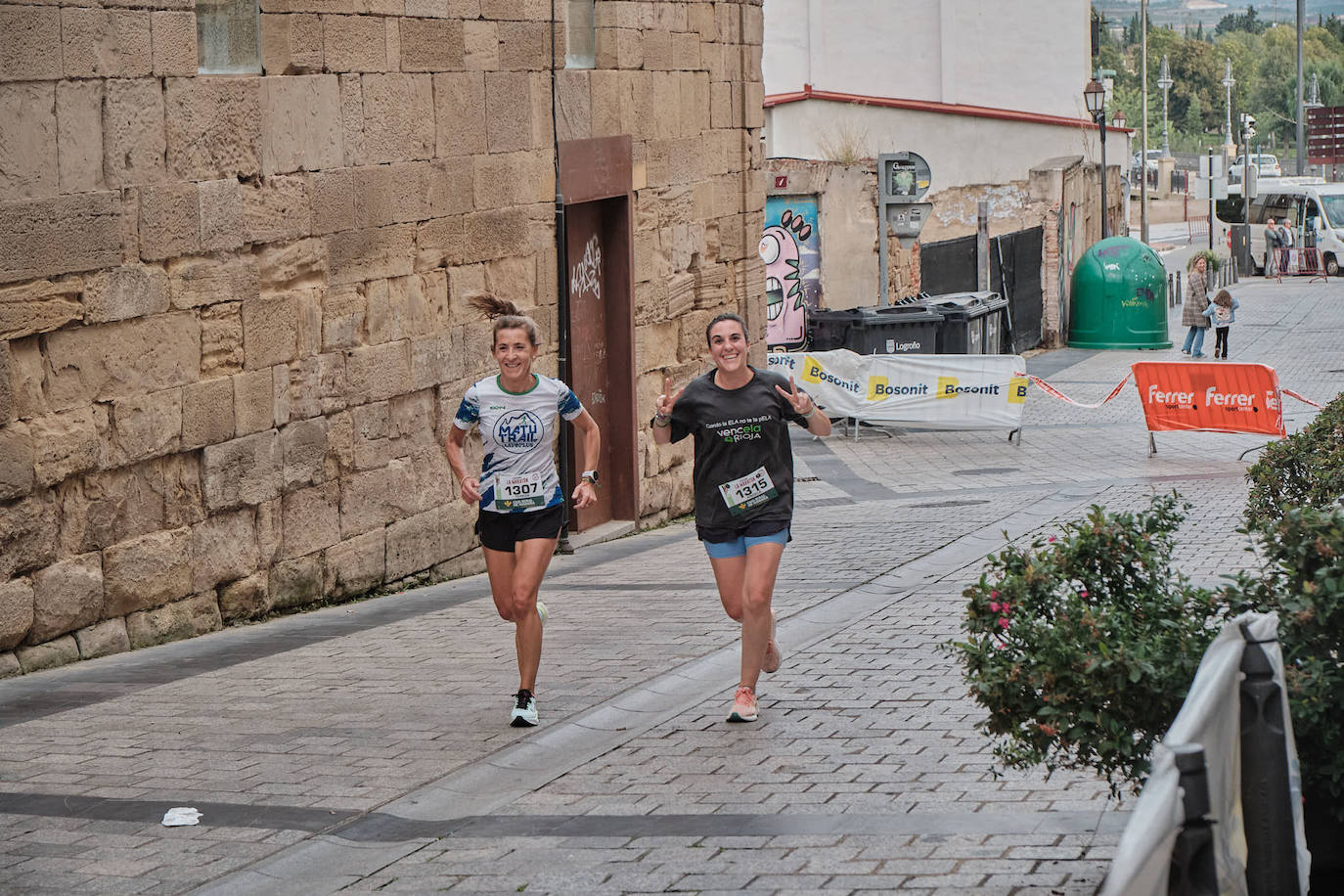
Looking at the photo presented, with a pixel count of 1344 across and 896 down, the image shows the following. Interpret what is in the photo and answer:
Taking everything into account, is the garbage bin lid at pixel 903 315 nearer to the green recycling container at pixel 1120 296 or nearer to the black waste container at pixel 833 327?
the black waste container at pixel 833 327

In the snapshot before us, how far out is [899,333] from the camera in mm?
21234

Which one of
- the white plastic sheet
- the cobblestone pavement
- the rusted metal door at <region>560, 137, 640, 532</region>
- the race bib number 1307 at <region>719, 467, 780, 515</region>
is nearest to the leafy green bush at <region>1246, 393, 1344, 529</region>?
the cobblestone pavement

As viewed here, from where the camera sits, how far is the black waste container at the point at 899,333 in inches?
829

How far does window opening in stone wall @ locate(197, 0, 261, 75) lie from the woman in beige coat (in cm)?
1939

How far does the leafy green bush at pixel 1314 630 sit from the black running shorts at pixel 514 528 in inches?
124

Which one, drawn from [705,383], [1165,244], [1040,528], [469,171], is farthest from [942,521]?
[1165,244]

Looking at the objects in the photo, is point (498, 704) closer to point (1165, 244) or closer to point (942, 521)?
point (942, 521)

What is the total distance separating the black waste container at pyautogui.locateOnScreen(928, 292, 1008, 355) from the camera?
21.6m

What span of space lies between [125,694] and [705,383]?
279cm

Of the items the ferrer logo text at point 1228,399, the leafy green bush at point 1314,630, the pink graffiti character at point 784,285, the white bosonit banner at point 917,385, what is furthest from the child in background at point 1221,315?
the leafy green bush at point 1314,630

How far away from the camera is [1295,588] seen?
4.72m

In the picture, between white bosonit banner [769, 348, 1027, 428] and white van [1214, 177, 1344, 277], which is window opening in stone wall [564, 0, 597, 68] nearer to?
white bosonit banner [769, 348, 1027, 428]

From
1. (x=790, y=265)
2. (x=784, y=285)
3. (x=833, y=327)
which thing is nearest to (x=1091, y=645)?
(x=833, y=327)

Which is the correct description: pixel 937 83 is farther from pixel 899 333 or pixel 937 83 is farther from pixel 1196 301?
pixel 899 333
